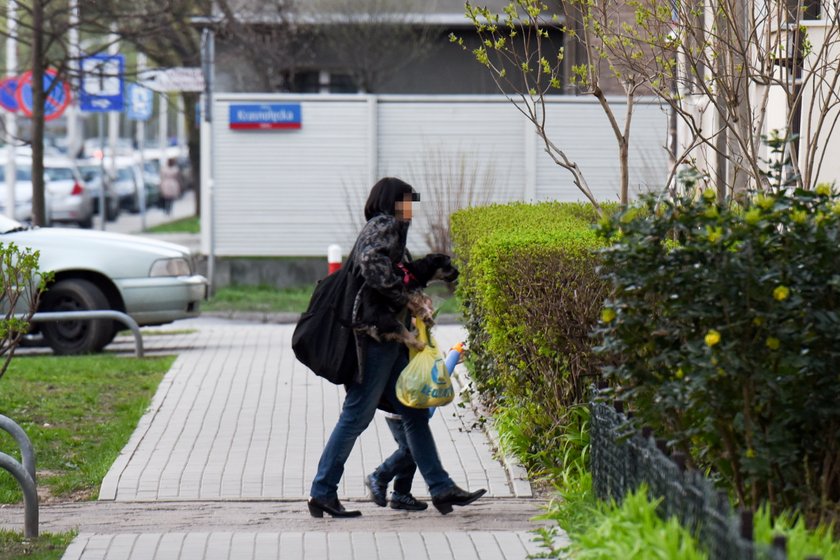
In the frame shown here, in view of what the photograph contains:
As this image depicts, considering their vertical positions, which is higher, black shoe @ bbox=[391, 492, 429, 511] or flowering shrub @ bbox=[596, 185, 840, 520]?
flowering shrub @ bbox=[596, 185, 840, 520]

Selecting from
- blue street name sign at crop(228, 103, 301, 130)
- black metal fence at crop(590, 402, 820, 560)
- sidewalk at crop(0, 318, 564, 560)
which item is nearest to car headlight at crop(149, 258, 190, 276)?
sidewalk at crop(0, 318, 564, 560)

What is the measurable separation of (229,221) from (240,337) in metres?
5.69

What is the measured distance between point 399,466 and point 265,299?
1216 cm

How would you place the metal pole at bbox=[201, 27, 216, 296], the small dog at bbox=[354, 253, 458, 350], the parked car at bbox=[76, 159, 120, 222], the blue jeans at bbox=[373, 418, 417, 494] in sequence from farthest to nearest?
the parked car at bbox=[76, 159, 120, 222] → the metal pole at bbox=[201, 27, 216, 296] → the blue jeans at bbox=[373, 418, 417, 494] → the small dog at bbox=[354, 253, 458, 350]

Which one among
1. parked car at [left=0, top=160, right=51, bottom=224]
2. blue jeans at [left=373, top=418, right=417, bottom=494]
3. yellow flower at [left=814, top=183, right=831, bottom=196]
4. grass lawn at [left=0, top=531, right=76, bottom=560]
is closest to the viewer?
yellow flower at [left=814, top=183, right=831, bottom=196]

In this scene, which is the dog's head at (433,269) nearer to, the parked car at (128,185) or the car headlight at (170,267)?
the car headlight at (170,267)

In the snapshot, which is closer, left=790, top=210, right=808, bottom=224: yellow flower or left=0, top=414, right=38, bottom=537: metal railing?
left=790, top=210, right=808, bottom=224: yellow flower

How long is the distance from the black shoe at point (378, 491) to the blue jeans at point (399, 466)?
0.8 inches

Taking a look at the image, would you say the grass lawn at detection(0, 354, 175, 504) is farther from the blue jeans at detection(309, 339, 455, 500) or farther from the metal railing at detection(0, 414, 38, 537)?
the blue jeans at detection(309, 339, 455, 500)

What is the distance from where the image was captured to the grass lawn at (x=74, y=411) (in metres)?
8.06

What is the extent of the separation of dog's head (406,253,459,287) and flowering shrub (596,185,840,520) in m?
1.71

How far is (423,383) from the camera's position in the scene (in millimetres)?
6930

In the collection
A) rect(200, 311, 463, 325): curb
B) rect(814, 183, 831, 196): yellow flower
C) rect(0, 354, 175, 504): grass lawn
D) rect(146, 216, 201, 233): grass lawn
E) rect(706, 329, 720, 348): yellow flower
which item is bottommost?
rect(146, 216, 201, 233): grass lawn

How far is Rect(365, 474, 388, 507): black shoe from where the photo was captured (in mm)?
7297
